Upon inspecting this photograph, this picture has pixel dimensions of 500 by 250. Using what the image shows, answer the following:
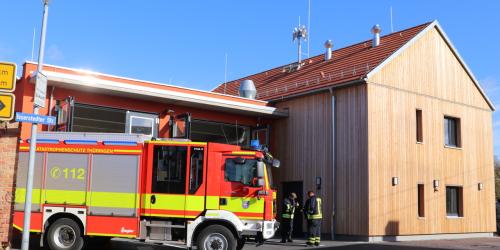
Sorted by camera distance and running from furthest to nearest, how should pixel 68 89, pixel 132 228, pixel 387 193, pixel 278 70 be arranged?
pixel 278 70, pixel 387 193, pixel 68 89, pixel 132 228

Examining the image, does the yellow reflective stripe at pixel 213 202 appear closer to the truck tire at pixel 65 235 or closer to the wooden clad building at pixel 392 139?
the truck tire at pixel 65 235

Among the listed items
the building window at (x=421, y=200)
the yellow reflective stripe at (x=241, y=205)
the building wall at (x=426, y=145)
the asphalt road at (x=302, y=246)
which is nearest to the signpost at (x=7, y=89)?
the yellow reflective stripe at (x=241, y=205)

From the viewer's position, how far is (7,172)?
12.8m

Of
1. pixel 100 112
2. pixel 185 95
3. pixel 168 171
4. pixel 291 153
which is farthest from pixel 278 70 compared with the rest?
pixel 168 171

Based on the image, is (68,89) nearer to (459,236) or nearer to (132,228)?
(132,228)

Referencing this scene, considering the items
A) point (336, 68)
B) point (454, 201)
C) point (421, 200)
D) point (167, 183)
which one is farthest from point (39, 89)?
point (454, 201)

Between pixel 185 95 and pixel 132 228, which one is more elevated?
pixel 185 95

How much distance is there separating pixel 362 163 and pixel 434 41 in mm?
6889

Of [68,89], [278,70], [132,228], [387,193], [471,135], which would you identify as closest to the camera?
[132,228]

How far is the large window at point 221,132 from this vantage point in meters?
21.8

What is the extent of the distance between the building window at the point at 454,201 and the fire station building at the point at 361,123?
4 cm

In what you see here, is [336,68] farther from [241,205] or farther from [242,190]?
[241,205]

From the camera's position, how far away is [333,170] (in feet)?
63.7

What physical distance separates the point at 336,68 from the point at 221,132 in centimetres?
541
